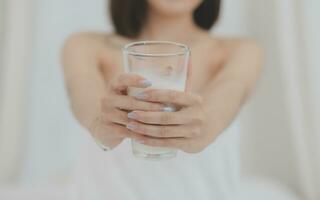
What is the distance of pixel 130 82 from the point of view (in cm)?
70

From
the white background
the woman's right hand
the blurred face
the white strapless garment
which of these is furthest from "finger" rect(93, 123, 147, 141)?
the white background

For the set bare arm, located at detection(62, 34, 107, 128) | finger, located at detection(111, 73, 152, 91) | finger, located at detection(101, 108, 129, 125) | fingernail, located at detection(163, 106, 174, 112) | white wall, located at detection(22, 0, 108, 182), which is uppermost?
finger, located at detection(111, 73, 152, 91)

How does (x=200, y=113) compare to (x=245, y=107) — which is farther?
(x=245, y=107)

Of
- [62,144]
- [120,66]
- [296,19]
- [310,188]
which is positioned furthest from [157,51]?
Answer: [62,144]

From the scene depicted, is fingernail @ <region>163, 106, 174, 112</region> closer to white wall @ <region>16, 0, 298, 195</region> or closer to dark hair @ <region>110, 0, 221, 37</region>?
dark hair @ <region>110, 0, 221, 37</region>

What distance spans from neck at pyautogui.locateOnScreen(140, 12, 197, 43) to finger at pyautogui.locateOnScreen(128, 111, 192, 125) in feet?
1.76

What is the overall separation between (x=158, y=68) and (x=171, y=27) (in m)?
0.53

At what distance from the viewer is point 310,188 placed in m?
1.35

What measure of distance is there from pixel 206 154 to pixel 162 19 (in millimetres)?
380

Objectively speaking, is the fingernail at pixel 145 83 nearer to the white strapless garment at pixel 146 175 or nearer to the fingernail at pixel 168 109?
the fingernail at pixel 168 109

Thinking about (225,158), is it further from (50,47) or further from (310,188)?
(50,47)

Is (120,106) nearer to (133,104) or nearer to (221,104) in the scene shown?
(133,104)

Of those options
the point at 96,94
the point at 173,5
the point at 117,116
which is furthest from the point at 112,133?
the point at 173,5

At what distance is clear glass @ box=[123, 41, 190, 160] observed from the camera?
2.34 feet
